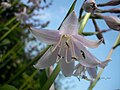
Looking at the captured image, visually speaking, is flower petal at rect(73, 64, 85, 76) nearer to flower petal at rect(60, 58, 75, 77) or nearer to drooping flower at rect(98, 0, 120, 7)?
flower petal at rect(60, 58, 75, 77)

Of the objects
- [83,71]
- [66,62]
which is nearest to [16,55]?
[83,71]

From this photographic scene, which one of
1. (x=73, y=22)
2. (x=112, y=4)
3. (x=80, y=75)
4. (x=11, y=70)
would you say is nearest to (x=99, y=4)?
(x=112, y=4)

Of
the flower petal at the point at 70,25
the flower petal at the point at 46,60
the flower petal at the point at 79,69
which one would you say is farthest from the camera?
the flower petal at the point at 79,69

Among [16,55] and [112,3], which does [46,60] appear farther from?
[16,55]

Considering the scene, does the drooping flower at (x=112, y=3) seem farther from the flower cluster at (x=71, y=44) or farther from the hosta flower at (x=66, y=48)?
the hosta flower at (x=66, y=48)

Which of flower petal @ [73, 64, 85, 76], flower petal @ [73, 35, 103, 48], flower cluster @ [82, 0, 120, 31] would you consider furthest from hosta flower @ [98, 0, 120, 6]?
flower petal @ [73, 64, 85, 76]

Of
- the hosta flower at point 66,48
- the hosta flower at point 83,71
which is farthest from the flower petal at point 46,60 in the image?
the hosta flower at point 83,71

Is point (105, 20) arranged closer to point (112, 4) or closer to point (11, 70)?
point (112, 4)

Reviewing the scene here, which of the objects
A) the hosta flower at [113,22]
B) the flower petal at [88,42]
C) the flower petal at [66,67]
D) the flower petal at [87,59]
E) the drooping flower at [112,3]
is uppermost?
the drooping flower at [112,3]
